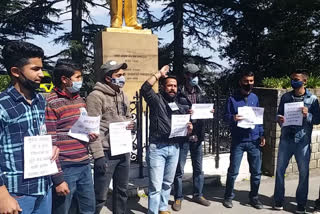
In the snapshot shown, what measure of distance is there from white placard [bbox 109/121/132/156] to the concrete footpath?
1.46 m

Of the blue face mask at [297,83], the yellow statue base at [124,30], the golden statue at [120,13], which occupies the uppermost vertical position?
the golden statue at [120,13]

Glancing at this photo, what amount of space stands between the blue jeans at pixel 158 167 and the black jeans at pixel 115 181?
33cm

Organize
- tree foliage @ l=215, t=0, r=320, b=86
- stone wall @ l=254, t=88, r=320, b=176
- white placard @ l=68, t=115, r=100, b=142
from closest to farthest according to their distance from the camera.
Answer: white placard @ l=68, t=115, r=100, b=142 < stone wall @ l=254, t=88, r=320, b=176 < tree foliage @ l=215, t=0, r=320, b=86

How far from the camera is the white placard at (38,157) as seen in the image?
229cm

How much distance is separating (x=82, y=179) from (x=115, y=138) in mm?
589

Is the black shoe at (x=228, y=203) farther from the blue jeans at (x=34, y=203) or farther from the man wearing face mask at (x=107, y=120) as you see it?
the blue jeans at (x=34, y=203)

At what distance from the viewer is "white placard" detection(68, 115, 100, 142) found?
9.56 feet

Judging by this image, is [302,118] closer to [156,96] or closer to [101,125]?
[156,96]

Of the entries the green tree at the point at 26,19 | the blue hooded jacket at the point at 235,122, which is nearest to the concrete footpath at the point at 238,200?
the blue hooded jacket at the point at 235,122

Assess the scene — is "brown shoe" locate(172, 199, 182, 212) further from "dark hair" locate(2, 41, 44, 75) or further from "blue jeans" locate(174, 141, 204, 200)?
"dark hair" locate(2, 41, 44, 75)

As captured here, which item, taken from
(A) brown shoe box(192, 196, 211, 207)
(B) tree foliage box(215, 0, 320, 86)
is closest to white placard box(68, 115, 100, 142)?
(A) brown shoe box(192, 196, 211, 207)

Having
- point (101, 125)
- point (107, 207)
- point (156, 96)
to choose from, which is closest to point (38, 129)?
point (101, 125)

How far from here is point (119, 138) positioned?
3.44 meters

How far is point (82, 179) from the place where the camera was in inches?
120
